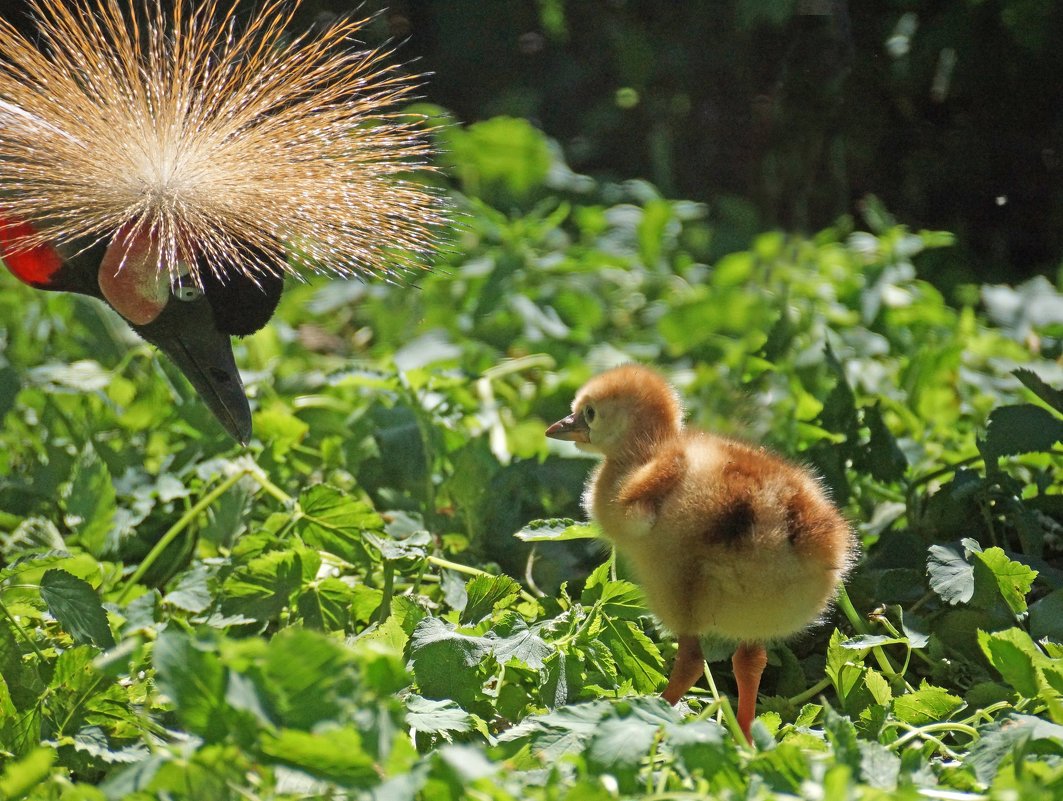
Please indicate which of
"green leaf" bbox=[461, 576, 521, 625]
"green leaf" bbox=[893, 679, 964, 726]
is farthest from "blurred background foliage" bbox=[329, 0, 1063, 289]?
"green leaf" bbox=[893, 679, 964, 726]

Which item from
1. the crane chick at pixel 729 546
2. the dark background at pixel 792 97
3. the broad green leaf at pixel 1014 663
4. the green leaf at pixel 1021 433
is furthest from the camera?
the dark background at pixel 792 97

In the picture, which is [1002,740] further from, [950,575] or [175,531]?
[175,531]

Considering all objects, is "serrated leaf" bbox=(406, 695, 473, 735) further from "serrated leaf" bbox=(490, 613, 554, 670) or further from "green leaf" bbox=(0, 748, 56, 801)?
"green leaf" bbox=(0, 748, 56, 801)

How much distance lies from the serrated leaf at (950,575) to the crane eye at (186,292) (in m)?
1.34

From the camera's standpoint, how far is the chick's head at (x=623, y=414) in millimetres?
2234

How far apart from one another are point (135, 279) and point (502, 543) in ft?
2.86

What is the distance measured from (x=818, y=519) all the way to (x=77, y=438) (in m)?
1.81

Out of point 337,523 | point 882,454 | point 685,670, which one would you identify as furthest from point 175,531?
point 882,454

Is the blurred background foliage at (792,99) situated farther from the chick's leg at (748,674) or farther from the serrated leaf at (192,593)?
the chick's leg at (748,674)

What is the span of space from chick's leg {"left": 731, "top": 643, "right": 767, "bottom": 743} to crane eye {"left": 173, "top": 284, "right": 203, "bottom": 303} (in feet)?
3.72

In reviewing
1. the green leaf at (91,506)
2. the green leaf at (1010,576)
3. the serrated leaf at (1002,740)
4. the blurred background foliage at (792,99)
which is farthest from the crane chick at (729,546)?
the blurred background foliage at (792,99)

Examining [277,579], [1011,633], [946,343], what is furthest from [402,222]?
[946,343]


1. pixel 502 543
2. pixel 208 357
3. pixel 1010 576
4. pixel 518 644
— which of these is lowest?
pixel 502 543

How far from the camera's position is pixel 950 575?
2061mm
